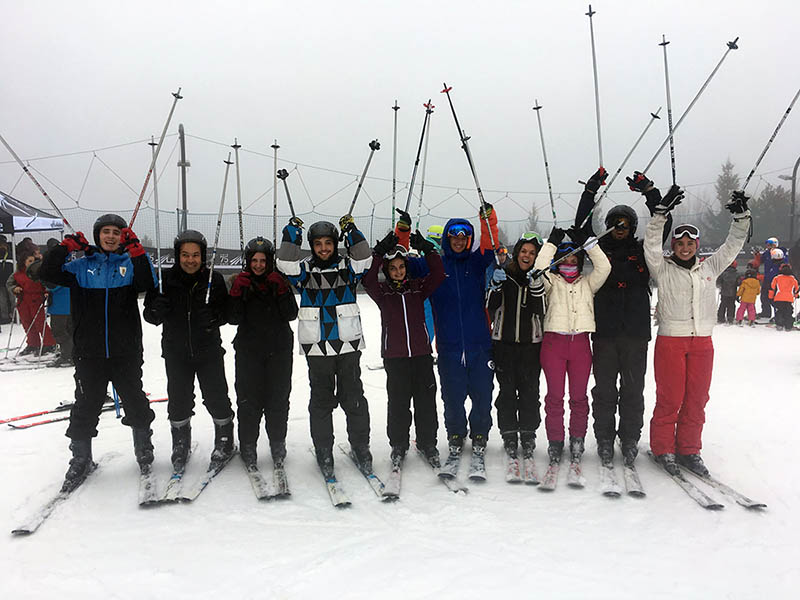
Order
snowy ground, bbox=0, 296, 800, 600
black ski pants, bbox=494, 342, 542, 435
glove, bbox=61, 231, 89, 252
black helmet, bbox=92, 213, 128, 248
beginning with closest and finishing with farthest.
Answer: snowy ground, bbox=0, 296, 800, 600
glove, bbox=61, 231, 89, 252
black helmet, bbox=92, 213, 128, 248
black ski pants, bbox=494, 342, 542, 435

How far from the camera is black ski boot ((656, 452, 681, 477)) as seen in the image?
3.88m

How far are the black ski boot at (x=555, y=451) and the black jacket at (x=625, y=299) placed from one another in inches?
35.1

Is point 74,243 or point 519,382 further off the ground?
point 74,243

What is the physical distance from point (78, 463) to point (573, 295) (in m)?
3.87

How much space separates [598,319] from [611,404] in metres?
0.65

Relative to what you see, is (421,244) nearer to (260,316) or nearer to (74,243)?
(260,316)

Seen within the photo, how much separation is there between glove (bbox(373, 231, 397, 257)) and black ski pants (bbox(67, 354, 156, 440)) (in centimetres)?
196

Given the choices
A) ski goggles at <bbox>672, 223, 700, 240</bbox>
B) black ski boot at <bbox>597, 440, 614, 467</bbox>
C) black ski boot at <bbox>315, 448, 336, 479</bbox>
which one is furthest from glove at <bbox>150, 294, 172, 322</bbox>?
ski goggles at <bbox>672, 223, 700, 240</bbox>

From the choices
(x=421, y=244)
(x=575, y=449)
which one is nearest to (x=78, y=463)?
(x=421, y=244)

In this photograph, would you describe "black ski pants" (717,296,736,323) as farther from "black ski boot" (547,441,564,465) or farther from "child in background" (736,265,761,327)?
"black ski boot" (547,441,564,465)

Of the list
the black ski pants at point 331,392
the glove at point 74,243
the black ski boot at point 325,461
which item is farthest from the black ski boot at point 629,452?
the glove at point 74,243

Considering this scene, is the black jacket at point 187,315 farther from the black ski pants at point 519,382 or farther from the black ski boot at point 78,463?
the black ski pants at point 519,382

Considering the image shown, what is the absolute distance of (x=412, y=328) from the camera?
13.2ft

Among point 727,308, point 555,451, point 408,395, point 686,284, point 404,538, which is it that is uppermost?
point 686,284
